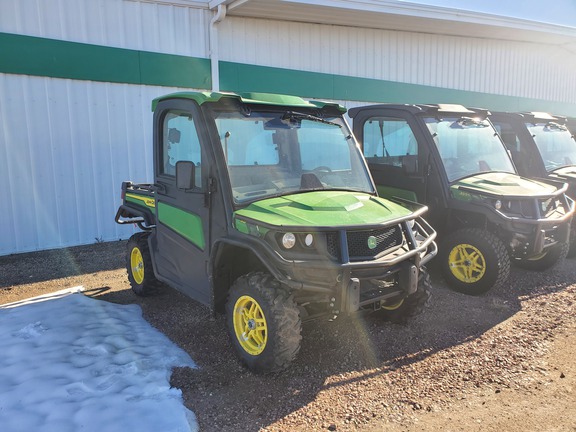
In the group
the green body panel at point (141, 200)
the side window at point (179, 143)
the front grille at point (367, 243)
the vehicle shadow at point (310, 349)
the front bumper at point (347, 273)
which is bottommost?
the vehicle shadow at point (310, 349)

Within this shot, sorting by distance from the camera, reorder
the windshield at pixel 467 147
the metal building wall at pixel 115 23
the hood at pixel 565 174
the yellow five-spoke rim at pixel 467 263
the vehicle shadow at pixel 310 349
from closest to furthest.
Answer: the vehicle shadow at pixel 310 349 < the yellow five-spoke rim at pixel 467 263 < the windshield at pixel 467 147 < the hood at pixel 565 174 < the metal building wall at pixel 115 23

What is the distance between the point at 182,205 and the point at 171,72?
205 inches

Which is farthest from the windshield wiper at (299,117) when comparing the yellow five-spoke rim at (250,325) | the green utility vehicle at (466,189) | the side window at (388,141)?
the side window at (388,141)

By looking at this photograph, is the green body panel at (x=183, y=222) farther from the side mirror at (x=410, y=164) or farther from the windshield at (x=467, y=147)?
the windshield at (x=467, y=147)

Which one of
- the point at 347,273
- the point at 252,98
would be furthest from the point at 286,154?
the point at 347,273

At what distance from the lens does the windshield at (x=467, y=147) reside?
5.53 m

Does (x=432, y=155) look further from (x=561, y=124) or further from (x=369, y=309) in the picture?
(x=561, y=124)

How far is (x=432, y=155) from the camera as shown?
17.8 ft

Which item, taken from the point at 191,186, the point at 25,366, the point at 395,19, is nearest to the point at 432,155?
the point at 191,186

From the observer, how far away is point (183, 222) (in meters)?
4.10

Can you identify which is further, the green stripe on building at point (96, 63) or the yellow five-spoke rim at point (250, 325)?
the green stripe on building at point (96, 63)

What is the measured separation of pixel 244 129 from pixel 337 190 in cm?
95

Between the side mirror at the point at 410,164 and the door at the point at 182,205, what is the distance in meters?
2.73

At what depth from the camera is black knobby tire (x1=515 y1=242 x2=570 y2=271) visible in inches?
226
